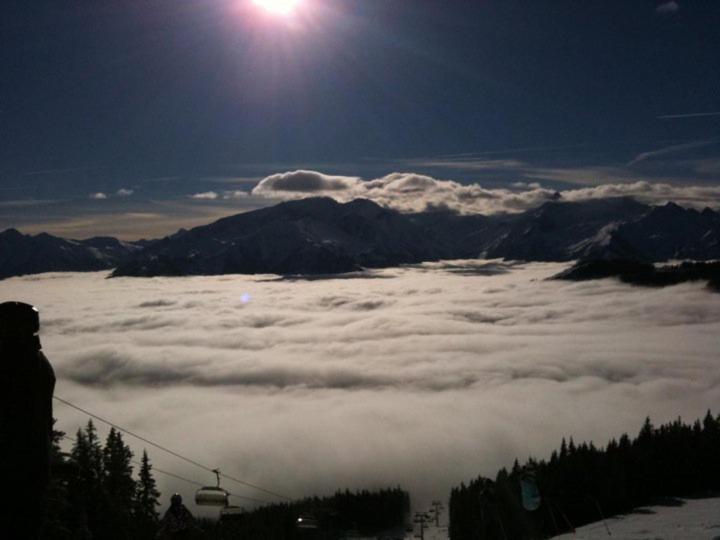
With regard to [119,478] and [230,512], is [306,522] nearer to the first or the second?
[230,512]

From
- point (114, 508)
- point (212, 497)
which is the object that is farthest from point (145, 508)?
point (212, 497)

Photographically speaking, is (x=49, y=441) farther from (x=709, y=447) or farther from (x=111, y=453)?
(x=709, y=447)

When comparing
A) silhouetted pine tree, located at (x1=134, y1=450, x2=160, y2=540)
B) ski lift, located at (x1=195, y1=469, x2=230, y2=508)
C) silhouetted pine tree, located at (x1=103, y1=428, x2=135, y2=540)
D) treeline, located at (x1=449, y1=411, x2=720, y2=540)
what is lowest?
treeline, located at (x1=449, y1=411, x2=720, y2=540)

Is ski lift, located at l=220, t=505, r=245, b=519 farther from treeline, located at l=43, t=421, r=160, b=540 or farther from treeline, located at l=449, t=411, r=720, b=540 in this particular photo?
treeline, located at l=449, t=411, r=720, b=540

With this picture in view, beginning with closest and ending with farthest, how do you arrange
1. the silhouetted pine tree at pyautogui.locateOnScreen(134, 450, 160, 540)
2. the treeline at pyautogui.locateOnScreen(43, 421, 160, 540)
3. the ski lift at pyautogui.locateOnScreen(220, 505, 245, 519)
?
the ski lift at pyautogui.locateOnScreen(220, 505, 245, 519)
the treeline at pyautogui.locateOnScreen(43, 421, 160, 540)
the silhouetted pine tree at pyautogui.locateOnScreen(134, 450, 160, 540)

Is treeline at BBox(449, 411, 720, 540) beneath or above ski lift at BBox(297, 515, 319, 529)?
Result: beneath

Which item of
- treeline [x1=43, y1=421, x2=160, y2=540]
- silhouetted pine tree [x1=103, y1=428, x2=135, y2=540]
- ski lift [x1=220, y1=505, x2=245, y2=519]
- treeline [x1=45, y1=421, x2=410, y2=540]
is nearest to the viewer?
ski lift [x1=220, y1=505, x2=245, y2=519]

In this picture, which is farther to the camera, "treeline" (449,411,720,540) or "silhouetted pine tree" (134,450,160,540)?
"treeline" (449,411,720,540)

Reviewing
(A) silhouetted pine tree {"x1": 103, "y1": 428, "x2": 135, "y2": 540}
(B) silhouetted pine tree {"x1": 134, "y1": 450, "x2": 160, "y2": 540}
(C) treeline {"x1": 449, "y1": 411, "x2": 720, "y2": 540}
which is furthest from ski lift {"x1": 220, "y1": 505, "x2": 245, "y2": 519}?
(C) treeline {"x1": 449, "y1": 411, "x2": 720, "y2": 540}

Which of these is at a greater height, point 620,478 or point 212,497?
point 212,497
